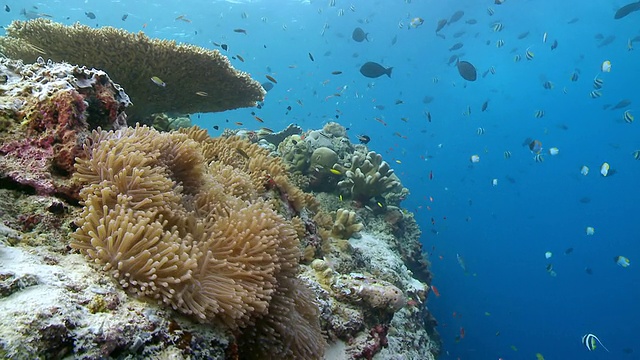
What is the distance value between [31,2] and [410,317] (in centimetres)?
4476

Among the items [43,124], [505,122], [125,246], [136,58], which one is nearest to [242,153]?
[136,58]

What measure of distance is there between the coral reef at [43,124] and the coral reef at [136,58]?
2.08 metres

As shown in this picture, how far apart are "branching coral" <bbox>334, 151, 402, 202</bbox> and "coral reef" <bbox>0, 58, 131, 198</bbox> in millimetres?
5711

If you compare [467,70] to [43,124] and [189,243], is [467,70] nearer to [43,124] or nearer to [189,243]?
[189,243]

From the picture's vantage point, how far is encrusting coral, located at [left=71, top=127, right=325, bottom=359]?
62.2 inches

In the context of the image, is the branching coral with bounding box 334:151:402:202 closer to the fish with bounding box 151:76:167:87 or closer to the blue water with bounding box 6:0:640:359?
the fish with bounding box 151:76:167:87

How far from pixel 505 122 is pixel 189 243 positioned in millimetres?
84991

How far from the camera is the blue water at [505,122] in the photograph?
29516mm

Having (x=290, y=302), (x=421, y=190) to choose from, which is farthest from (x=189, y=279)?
(x=421, y=190)

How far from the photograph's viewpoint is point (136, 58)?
168 inches

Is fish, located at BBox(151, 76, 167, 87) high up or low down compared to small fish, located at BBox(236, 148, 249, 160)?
up

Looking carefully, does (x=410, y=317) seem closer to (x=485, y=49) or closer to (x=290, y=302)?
(x=290, y=302)

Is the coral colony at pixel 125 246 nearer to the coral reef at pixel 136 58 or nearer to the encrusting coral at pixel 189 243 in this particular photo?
the encrusting coral at pixel 189 243

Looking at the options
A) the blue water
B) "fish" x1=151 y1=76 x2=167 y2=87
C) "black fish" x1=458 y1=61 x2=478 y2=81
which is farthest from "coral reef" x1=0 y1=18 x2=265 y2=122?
the blue water
